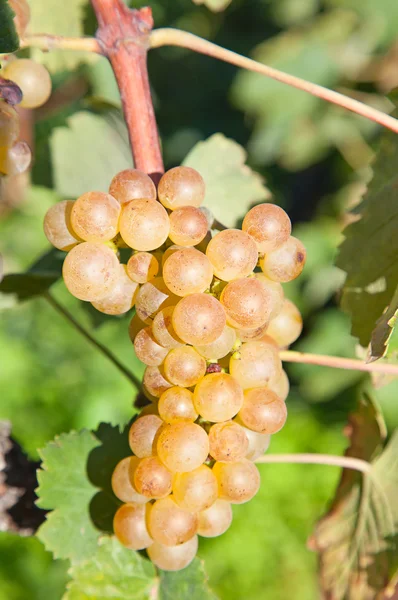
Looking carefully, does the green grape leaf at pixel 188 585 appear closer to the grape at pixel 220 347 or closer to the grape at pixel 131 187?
the grape at pixel 220 347

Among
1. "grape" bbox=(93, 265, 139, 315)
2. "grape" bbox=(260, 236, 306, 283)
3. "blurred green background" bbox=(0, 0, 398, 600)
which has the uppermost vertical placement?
"grape" bbox=(260, 236, 306, 283)

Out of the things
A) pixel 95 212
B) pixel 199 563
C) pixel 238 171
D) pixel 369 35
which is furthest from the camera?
pixel 369 35

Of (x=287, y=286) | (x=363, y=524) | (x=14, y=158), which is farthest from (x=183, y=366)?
(x=287, y=286)

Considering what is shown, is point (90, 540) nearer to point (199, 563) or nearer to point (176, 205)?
point (199, 563)

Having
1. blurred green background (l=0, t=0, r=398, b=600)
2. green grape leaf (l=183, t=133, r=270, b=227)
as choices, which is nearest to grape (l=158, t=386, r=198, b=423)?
green grape leaf (l=183, t=133, r=270, b=227)

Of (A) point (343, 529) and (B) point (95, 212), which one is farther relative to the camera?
(A) point (343, 529)

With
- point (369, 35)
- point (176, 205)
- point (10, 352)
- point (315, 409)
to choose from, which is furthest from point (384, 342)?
point (10, 352)

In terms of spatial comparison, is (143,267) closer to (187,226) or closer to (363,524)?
(187,226)

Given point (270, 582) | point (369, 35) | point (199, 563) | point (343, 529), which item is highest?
point (369, 35)

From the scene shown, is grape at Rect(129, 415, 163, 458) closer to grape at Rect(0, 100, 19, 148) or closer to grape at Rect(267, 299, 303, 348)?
grape at Rect(267, 299, 303, 348)
